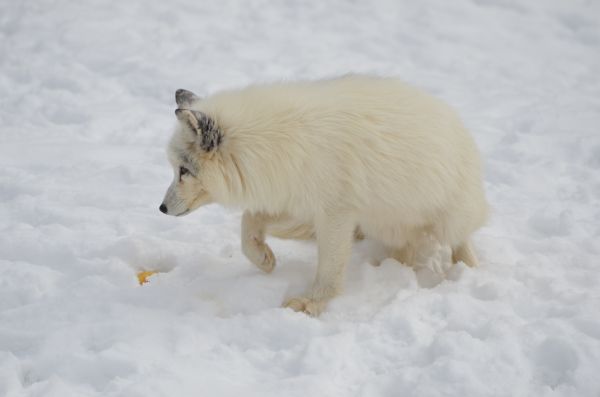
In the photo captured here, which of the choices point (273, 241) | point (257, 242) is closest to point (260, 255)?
point (257, 242)

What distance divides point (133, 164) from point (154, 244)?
1.60 metres

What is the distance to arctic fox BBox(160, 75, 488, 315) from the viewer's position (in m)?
4.23

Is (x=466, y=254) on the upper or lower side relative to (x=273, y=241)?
upper

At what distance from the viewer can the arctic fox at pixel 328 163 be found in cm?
423

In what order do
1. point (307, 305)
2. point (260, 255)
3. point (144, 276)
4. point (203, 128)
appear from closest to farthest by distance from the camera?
point (203, 128), point (307, 305), point (260, 255), point (144, 276)

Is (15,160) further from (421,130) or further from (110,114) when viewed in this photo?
(421,130)

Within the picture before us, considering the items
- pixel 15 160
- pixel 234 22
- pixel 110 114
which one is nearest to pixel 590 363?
pixel 15 160

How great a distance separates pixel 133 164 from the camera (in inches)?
254

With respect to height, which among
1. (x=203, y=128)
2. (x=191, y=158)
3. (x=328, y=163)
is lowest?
(x=191, y=158)

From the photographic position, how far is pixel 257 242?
15.4 feet

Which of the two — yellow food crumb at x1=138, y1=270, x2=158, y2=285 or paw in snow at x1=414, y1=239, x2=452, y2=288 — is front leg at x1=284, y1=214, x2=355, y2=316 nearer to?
paw in snow at x1=414, y1=239, x2=452, y2=288

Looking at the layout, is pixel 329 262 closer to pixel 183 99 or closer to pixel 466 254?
pixel 466 254

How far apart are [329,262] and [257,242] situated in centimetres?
57

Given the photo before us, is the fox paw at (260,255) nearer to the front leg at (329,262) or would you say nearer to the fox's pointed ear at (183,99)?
the front leg at (329,262)
